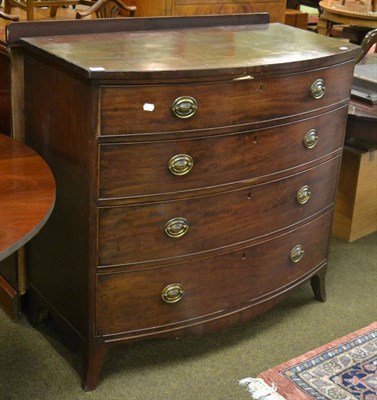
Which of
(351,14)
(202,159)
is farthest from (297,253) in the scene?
(351,14)

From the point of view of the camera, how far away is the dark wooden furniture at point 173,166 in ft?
6.66

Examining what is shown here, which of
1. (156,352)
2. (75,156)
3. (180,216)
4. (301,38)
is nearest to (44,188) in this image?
(75,156)

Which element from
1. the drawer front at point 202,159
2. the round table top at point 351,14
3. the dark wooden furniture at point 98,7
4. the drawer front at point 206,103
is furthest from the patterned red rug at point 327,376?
the round table top at point 351,14

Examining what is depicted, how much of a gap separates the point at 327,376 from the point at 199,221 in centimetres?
72

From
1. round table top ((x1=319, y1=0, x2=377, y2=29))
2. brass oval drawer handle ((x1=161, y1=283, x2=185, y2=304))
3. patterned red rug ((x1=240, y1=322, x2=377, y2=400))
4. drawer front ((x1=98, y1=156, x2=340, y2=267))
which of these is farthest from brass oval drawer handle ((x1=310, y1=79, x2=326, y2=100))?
round table top ((x1=319, y1=0, x2=377, y2=29))

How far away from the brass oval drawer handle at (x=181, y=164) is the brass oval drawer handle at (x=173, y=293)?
1.25 ft

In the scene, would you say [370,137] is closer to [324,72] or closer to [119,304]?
[324,72]

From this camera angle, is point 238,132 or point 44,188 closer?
point 44,188

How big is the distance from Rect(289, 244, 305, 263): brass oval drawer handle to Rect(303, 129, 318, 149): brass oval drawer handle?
1.24ft

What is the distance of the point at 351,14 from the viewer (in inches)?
231

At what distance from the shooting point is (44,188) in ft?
5.62

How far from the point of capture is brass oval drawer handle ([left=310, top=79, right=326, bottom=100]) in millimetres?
2350

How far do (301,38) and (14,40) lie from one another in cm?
100

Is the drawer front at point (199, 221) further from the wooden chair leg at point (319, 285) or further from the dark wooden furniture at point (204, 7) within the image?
the dark wooden furniture at point (204, 7)
